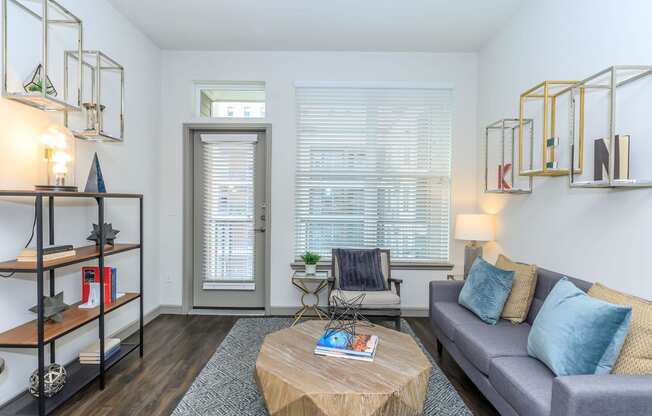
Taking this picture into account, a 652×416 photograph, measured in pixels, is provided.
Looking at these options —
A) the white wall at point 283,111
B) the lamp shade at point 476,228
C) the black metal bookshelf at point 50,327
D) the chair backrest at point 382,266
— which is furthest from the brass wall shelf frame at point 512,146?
the black metal bookshelf at point 50,327

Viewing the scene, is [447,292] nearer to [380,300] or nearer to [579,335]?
[380,300]

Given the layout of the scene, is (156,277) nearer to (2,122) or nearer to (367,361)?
(2,122)

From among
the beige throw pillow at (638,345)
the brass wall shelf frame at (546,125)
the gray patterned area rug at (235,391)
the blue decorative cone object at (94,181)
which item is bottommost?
the gray patterned area rug at (235,391)

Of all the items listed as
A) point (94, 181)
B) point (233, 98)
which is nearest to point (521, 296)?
point (94, 181)

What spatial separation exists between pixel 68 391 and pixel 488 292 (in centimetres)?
296

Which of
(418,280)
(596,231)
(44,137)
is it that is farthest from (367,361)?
(44,137)

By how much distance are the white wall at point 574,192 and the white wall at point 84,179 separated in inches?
143

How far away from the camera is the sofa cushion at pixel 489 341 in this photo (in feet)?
6.63

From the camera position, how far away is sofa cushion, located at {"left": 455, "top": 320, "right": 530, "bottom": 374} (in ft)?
6.63

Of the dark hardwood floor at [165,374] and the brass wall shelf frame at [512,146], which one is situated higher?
the brass wall shelf frame at [512,146]

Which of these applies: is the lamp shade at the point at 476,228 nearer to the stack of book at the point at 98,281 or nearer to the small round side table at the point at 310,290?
the small round side table at the point at 310,290

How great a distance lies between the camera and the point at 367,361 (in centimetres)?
197

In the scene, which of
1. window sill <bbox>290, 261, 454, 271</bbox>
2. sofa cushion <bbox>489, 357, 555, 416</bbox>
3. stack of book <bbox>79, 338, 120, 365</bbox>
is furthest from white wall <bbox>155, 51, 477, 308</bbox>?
sofa cushion <bbox>489, 357, 555, 416</bbox>

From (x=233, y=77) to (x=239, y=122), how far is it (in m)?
0.54
